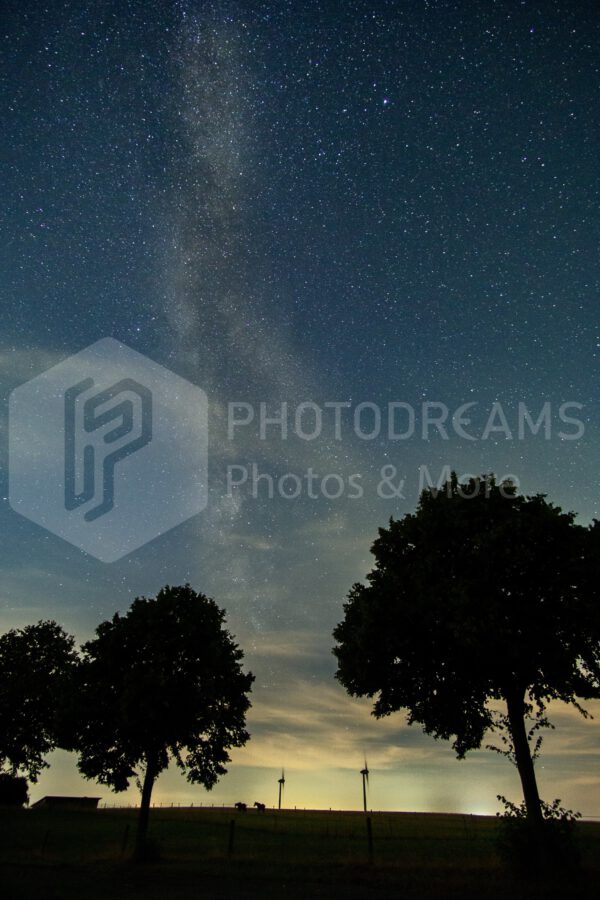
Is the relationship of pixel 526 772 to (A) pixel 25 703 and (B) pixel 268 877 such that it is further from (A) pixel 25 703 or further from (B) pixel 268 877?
(A) pixel 25 703

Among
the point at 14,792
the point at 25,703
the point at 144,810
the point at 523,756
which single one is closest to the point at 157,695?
the point at 144,810

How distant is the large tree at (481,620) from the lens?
21125 millimetres

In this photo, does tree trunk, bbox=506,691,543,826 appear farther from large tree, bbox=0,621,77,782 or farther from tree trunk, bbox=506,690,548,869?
large tree, bbox=0,621,77,782

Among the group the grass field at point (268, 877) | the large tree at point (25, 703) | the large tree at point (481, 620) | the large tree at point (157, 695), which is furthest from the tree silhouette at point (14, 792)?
the large tree at point (481, 620)

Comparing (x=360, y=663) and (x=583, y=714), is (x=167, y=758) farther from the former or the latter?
(x=583, y=714)

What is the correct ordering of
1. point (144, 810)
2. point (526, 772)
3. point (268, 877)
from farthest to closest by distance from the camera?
point (144, 810), point (268, 877), point (526, 772)

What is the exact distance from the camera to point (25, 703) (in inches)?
2311

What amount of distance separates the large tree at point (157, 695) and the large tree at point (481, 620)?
1253 centimetres

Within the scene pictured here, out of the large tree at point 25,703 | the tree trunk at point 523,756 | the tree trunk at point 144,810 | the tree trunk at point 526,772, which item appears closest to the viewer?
the tree trunk at point 526,772

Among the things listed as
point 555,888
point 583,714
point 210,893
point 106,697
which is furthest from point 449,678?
point 106,697

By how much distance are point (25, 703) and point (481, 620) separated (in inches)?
2188

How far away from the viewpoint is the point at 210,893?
16.8 m

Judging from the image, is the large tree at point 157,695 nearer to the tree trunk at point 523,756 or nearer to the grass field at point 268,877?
the grass field at point 268,877

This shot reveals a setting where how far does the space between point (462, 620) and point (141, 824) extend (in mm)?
20589
